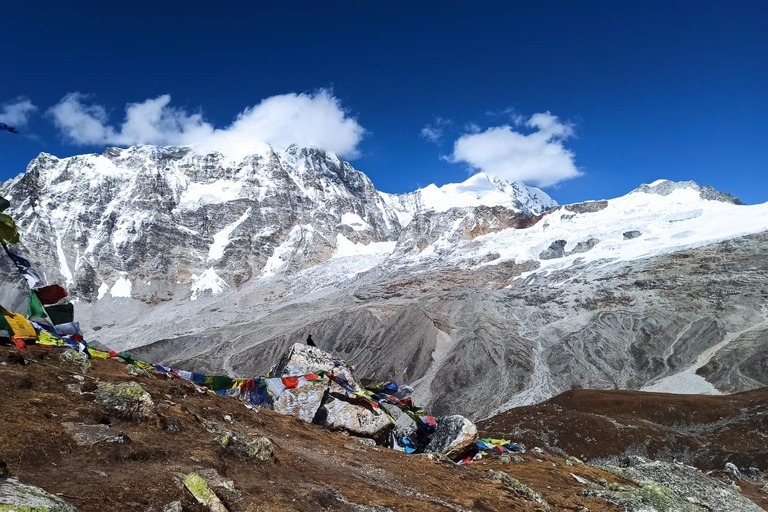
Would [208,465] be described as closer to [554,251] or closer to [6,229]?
[6,229]

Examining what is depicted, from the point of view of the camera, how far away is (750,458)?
36531mm

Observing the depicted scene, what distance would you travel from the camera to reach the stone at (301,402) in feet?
54.5

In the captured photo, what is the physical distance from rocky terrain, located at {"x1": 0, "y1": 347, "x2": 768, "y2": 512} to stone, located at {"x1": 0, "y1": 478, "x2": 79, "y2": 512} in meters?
0.02

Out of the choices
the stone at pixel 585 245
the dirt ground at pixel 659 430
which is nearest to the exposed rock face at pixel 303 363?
the dirt ground at pixel 659 430

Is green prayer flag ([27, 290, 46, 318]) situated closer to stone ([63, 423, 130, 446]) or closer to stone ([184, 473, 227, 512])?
stone ([63, 423, 130, 446])

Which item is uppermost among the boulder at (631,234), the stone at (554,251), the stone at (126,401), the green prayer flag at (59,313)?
the boulder at (631,234)

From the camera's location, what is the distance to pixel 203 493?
7.55 metres

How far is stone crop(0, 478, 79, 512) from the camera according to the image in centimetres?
548

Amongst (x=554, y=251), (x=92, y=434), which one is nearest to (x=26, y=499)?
(x=92, y=434)

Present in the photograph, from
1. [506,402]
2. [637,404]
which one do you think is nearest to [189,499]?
[637,404]

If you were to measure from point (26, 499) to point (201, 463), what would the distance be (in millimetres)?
3411

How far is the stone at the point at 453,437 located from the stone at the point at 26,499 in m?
13.1

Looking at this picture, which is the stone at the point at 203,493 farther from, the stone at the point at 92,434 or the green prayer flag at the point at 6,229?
the green prayer flag at the point at 6,229

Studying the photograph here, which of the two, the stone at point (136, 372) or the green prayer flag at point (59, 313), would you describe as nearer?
the stone at point (136, 372)
